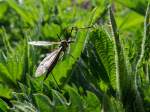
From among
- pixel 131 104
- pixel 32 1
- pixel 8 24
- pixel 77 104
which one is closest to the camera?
pixel 77 104

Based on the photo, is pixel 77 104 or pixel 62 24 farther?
pixel 62 24

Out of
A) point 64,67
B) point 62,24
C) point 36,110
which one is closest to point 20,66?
point 64,67

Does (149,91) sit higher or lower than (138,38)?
lower

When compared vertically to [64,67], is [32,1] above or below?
above

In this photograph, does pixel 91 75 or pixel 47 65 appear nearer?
pixel 47 65

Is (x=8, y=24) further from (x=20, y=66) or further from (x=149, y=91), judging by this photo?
(x=149, y=91)

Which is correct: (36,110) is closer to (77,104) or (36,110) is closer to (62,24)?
(77,104)

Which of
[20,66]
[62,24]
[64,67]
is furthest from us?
[62,24]

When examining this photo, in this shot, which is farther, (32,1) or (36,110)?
(32,1)

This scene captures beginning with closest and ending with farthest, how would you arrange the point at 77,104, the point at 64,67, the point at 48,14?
the point at 77,104 < the point at 64,67 < the point at 48,14

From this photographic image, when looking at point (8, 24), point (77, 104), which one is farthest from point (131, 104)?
point (8, 24)
